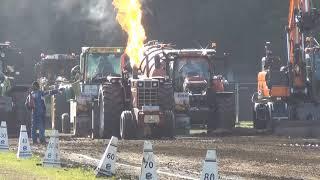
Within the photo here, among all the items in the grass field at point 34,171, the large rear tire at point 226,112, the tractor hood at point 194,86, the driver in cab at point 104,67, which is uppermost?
the driver in cab at point 104,67

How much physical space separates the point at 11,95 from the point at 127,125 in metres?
7.66

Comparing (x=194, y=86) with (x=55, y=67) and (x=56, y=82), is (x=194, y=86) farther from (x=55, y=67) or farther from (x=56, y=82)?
(x=55, y=67)

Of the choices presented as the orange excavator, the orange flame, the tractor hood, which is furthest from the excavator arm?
the orange flame

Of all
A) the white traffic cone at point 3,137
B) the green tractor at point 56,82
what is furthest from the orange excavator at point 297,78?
the white traffic cone at point 3,137

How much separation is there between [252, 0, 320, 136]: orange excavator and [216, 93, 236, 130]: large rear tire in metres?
1.54

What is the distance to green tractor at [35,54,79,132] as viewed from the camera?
3447 centimetres

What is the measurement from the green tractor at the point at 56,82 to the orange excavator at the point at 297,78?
786cm

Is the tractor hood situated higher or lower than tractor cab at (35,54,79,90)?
lower

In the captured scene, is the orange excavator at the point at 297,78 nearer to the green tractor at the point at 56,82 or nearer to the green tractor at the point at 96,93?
the green tractor at the point at 96,93

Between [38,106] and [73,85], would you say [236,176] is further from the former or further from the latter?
[73,85]

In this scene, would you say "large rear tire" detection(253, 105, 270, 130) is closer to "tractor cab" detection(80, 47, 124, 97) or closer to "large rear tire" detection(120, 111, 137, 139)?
"tractor cab" detection(80, 47, 124, 97)

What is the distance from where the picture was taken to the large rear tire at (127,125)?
25500 millimetres

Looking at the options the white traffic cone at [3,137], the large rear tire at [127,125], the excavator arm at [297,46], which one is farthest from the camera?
the excavator arm at [297,46]

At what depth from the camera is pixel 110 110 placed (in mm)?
26422
